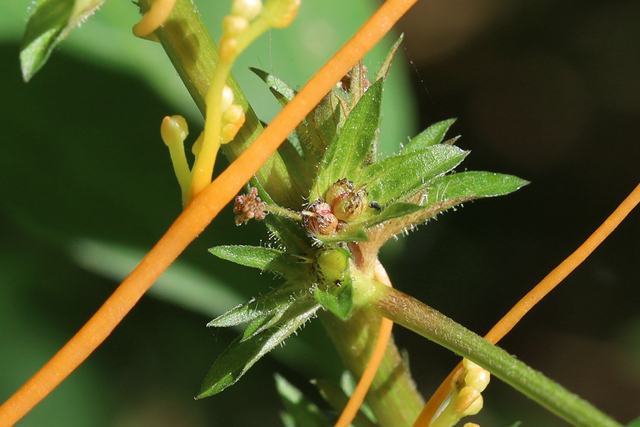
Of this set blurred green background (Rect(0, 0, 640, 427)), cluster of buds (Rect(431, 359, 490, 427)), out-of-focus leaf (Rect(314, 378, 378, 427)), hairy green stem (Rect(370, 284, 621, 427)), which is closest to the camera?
hairy green stem (Rect(370, 284, 621, 427))

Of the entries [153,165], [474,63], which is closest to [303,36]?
[153,165]

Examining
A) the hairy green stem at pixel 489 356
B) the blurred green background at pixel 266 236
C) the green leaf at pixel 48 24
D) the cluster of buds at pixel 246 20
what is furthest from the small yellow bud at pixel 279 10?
the blurred green background at pixel 266 236

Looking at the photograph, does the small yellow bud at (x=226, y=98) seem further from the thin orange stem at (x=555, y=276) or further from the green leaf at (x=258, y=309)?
the thin orange stem at (x=555, y=276)

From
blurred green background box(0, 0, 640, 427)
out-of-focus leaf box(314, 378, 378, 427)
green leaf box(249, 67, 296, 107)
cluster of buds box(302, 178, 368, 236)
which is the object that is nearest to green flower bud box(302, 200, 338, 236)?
cluster of buds box(302, 178, 368, 236)

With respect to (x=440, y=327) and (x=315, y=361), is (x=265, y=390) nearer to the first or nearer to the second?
(x=315, y=361)

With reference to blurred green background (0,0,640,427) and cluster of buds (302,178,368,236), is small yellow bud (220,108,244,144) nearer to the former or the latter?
cluster of buds (302,178,368,236)

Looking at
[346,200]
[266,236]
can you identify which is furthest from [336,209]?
[266,236]
